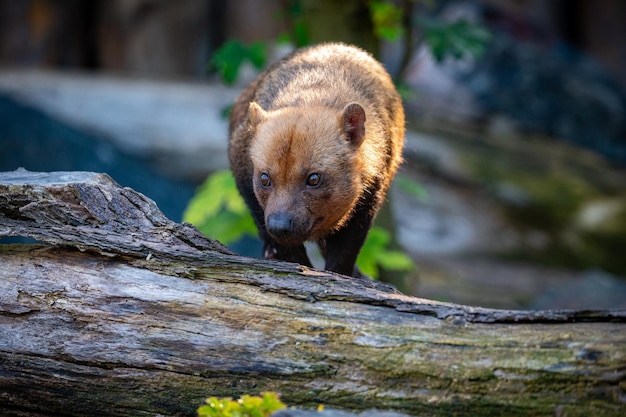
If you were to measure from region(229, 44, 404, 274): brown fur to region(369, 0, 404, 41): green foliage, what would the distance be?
1.89m

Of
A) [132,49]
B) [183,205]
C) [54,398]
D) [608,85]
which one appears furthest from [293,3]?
[608,85]

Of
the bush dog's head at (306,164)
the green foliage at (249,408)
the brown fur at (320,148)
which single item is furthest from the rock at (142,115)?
the green foliage at (249,408)

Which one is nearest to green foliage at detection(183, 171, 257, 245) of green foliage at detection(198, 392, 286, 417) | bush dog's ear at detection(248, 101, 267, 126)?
bush dog's ear at detection(248, 101, 267, 126)

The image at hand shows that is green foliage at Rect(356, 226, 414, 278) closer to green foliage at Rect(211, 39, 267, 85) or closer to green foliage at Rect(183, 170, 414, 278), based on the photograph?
green foliage at Rect(183, 170, 414, 278)

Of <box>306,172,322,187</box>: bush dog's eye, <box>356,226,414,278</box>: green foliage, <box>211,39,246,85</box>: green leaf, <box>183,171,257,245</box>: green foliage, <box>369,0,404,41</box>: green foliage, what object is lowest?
<box>306,172,322,187</box>: bush dog's eye

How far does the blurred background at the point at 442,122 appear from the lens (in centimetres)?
1152

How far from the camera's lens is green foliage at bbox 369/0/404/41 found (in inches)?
328

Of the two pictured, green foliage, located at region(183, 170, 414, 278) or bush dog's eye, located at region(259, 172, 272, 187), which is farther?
green foliage, located at region(183, 170, 414, 278)

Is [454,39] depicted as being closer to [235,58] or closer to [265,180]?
[235,58]

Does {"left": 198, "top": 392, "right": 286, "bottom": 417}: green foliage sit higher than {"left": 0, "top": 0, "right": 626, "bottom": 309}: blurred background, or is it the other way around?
{"left": 0, "top": 0, "right": 626, "bottom": 309}: blurred background

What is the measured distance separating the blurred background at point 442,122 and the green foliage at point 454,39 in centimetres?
63

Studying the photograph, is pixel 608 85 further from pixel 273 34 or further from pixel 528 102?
pixel 273 34

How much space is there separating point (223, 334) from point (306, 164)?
1.56m

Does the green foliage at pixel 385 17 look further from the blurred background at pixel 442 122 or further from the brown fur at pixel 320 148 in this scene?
the brown fur at pixel 320 148
